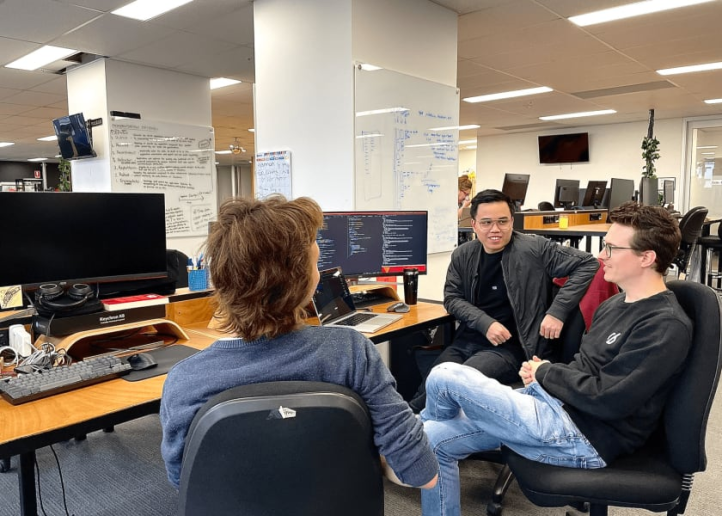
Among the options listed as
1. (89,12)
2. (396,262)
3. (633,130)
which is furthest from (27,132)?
(633,130)

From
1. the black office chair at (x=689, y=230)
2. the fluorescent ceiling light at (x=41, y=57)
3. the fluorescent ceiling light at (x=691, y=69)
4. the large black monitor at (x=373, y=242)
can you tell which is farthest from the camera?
the fluorescent ceiling light at (x=691, y=69)

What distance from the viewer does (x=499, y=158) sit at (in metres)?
11.6

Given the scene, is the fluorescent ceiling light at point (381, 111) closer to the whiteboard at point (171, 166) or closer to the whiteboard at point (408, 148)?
the whiteboard at point (408, 148)

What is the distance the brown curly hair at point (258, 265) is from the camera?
3.15 feet

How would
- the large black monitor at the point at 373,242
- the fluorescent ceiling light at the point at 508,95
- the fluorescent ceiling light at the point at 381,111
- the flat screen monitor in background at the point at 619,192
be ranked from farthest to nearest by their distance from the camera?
the fluorescent ceiling light at the point at 508,95
the flat screen monitor in background at the point at 619,192
the fluorescent ceiling light at the point at 381,111
the large black monitor at the point at 373,242

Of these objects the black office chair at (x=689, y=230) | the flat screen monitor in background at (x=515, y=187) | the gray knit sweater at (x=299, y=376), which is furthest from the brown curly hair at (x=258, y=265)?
the black office chair at (x=689, y=230)

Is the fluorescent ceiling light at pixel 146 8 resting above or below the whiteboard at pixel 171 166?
above

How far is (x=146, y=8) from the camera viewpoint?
375 cm

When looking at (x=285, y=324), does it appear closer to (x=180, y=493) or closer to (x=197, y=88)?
(x=180, y=493)

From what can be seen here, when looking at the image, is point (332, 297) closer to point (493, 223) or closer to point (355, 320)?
point (355, 320)

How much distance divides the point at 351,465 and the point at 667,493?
1.00 meters

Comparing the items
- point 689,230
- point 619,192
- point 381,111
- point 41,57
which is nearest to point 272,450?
point 381,111

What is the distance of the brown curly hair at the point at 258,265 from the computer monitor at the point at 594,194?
6388mm

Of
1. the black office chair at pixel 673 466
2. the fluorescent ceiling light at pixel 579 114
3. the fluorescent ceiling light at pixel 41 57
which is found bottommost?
the black office chair at pixel 673 466
